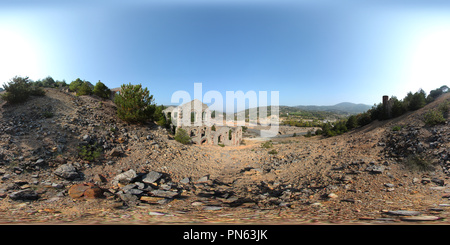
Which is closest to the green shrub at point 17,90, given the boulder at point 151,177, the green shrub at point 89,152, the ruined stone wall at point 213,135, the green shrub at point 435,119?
the green shrub at point 89,152

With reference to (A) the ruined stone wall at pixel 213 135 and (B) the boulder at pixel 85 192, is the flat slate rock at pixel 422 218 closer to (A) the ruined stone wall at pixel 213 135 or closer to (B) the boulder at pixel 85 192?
(B) the boulder at pixel 85 192

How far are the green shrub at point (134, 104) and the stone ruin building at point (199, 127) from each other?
576cm

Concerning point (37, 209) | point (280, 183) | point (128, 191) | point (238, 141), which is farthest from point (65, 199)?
point (238, 141)

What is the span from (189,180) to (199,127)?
494 inches

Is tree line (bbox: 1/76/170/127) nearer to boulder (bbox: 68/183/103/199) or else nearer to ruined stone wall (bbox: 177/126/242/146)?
ruined stone wall (bbox: 177/126/242/146)

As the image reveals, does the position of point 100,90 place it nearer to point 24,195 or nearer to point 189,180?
point 24,195

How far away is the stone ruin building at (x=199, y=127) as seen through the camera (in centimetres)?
1830

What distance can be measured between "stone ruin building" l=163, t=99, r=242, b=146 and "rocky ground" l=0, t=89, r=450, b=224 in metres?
9.28

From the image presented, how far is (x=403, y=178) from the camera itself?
432 cm

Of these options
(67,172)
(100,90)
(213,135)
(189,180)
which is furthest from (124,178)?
(100,90)

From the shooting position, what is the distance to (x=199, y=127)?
60.6 feet

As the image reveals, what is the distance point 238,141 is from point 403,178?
16226 mm

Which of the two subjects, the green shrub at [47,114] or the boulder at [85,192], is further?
the green shrub at [47,114]

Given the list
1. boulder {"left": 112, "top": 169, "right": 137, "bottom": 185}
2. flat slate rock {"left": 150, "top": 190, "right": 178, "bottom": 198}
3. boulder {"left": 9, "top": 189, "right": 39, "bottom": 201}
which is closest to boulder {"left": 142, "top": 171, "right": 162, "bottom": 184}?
boulder {"left": 112, "top": 169, "right": 137, "bottom": 185}
